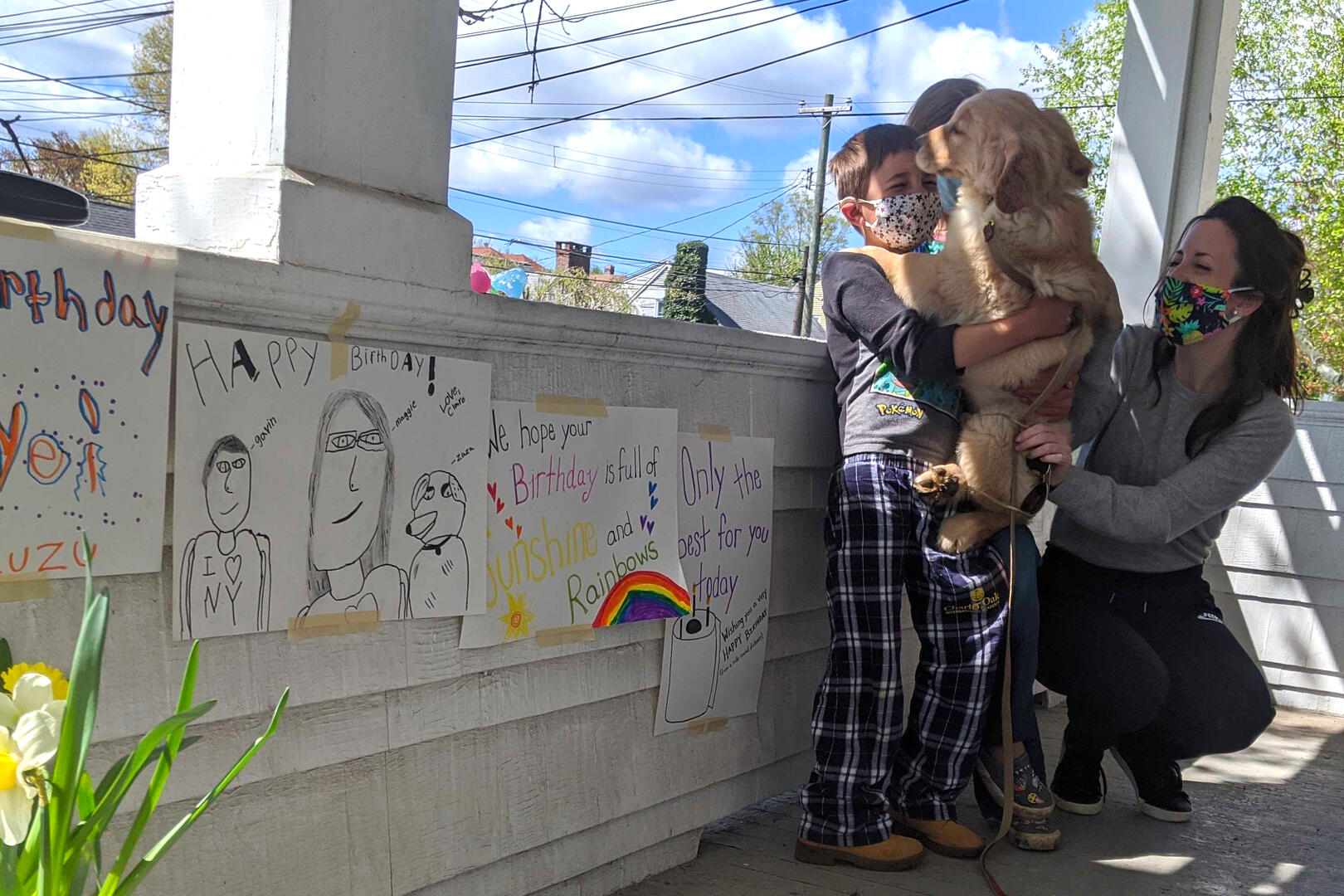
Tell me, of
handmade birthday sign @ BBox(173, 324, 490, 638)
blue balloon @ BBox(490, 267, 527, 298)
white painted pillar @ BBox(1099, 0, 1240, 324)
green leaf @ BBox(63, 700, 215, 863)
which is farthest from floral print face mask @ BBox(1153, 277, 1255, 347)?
blue balloon @ BBox(490, 267, 527, 298)

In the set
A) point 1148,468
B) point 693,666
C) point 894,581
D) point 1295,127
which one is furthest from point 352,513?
point 1295,127

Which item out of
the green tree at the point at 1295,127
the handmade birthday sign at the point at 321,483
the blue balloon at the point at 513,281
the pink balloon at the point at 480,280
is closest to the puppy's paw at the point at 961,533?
the handmade birthday sign at the point at 321,483

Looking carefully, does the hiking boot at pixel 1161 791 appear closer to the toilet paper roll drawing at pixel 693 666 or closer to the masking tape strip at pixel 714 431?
the toilet paper roll drawing at pixel 693 666

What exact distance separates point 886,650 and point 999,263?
911 millimetres

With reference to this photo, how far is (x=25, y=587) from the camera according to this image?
132cm

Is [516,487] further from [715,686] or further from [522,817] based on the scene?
[715,686]

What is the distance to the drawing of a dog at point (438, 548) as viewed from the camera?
183 centimetres

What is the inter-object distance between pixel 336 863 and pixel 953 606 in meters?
1.45

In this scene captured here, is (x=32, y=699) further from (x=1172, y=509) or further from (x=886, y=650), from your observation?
(x=1172, y=509)

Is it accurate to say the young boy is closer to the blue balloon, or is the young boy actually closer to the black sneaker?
the black sneaker

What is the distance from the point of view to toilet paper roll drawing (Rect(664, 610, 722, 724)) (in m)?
2.41

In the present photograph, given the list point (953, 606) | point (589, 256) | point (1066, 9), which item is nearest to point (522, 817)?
point (953, 606)

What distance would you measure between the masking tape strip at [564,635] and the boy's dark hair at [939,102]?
4.85 ft

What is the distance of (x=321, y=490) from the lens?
5.50 ft
